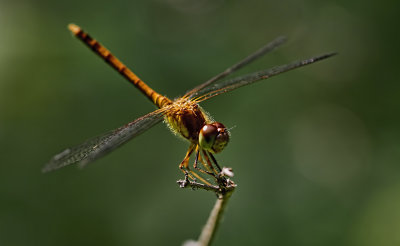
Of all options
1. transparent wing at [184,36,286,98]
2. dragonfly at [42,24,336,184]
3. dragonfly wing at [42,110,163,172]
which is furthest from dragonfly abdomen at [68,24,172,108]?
dragonfly wing at [42,110,163,172]

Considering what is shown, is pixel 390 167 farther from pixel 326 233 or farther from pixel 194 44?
pixel 194 44

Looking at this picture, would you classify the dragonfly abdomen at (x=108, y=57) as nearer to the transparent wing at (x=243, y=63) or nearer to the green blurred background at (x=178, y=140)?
the green blurred background at (x=178, y=140)

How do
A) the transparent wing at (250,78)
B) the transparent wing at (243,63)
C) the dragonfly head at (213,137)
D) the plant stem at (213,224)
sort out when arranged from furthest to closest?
the transparent wing at (243,63), the transparent wing at (250,78), the dragonfly head at (213,137), the plant stem at (213,224)

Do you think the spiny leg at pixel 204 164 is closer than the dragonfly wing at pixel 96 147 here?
No

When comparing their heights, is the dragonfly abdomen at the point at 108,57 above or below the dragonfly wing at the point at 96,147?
above

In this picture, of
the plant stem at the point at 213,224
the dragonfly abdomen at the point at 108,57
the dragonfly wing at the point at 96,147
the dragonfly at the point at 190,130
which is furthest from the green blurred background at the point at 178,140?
the plant stem at the point at 213,224

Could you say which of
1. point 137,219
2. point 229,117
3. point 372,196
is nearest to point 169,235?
point 137,219

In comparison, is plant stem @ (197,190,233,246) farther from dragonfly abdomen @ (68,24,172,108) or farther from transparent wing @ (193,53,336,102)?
dragonfly abdomen @ (68,24,172,108)
